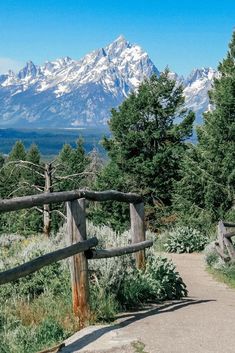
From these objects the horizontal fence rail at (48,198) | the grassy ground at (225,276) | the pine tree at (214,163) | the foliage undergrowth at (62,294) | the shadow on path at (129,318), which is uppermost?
the pine tree at (214,163)

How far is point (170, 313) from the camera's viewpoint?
23.3 feet

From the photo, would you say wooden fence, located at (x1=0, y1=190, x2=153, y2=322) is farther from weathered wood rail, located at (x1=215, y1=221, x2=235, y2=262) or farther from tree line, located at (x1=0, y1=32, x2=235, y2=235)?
tree line, located at (x1=0, y1=32, x2=235, y2=235)

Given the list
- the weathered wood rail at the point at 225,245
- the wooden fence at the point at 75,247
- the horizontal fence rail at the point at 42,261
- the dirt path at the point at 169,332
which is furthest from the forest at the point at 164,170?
the horizontal fence rail at the point at 42,261

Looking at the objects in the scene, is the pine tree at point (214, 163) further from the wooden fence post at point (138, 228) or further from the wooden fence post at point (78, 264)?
the wooden fence post at point (78, 264)

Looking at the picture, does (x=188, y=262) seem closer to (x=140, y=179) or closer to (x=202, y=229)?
(x=202, y=229)

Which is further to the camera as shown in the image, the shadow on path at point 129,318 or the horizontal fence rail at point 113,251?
the horizontal fence rail at point 113,251

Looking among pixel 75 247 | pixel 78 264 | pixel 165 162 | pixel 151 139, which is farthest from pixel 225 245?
pixel 151 139

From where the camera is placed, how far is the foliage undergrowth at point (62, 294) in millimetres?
5824

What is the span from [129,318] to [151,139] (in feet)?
93.7

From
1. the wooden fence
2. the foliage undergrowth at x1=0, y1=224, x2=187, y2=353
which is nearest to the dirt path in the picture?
the foliage undergrowth at x1=0, y1=224, x2=187, y2=353

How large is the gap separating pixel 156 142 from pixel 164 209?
4516 millimetres

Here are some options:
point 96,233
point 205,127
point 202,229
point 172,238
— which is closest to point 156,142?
point 205,127

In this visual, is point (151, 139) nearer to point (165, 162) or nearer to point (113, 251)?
point (165, 162)

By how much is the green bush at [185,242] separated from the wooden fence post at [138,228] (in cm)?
968
